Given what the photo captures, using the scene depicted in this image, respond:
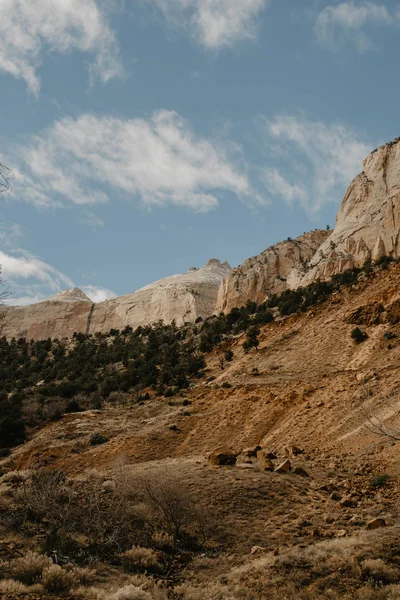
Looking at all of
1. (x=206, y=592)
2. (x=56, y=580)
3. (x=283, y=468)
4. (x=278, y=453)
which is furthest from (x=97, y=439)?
(x=206, y=592)

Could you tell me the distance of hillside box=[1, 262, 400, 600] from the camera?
7832mm

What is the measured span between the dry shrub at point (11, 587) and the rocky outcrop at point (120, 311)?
69486 millimetres

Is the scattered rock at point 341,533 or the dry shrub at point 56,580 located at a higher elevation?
the scattered rock at point 341,533

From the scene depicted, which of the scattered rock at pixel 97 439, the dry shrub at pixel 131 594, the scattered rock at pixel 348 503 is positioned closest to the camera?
the dry shrub at pixel 131 594

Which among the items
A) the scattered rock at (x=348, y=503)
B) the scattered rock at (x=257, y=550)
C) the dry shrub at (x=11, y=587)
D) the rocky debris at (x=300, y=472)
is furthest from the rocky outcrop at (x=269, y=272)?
the dry shrub at (x=11, y=587)

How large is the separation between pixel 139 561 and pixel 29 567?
2.14 metres

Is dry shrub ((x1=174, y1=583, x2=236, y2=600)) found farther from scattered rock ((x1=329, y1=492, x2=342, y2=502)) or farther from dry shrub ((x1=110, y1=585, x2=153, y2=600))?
scattered rock ((x1=329, y1=492, x2=342, y2=502))

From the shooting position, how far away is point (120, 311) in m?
90.9

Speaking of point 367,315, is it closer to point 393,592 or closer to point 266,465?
point 266,465

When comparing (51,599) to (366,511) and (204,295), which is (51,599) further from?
(204,295)

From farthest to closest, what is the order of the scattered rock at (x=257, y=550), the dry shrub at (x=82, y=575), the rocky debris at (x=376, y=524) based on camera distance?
the rocky debris at (x=376, y=524) → the scattered rock at (x=257, y=550) → the dry shrub at (x=82, y=575)

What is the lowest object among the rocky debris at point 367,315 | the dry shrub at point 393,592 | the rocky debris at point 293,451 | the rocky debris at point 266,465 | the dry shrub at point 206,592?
the dry shrub at point 206,592

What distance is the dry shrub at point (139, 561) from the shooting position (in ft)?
28.0

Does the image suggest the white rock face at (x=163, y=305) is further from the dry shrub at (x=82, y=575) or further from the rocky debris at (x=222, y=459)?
the dry shrub at (x=82, y=575)
